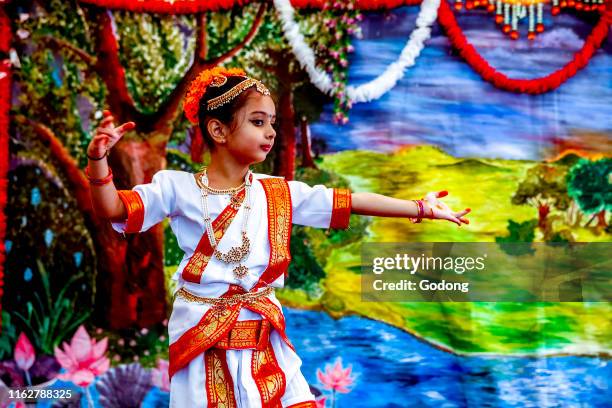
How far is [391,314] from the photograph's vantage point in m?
3.99

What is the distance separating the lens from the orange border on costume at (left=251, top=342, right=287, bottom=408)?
2.44 meters

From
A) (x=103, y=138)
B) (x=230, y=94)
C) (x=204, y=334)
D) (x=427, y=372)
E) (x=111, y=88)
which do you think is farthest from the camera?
(x=111, y=88)

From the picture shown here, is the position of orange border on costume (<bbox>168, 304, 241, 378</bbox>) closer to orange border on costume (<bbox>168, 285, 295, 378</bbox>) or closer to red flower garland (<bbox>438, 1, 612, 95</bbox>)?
orange border on costume (<bbox>168, 285, 295, 378</bbox>)

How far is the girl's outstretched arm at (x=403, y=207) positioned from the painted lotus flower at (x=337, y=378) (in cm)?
151

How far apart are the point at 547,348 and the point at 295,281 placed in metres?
1.20

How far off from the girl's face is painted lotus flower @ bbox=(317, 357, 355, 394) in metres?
1.68

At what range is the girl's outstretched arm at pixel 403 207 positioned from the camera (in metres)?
2.60

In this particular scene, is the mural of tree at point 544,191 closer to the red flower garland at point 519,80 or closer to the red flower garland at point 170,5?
the red flower garland at point 519,80

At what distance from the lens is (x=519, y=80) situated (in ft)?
13.1

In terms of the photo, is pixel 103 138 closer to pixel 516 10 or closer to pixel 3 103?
pixel 3 103

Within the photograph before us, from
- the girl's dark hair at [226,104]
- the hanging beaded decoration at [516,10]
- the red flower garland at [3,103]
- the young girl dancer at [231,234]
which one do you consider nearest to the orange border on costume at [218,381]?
the young girl dancer at [231,234]

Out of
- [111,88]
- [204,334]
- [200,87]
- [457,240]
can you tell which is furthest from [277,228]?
[111,88]

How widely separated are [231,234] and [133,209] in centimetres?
29

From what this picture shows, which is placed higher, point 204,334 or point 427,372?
point 204,334
